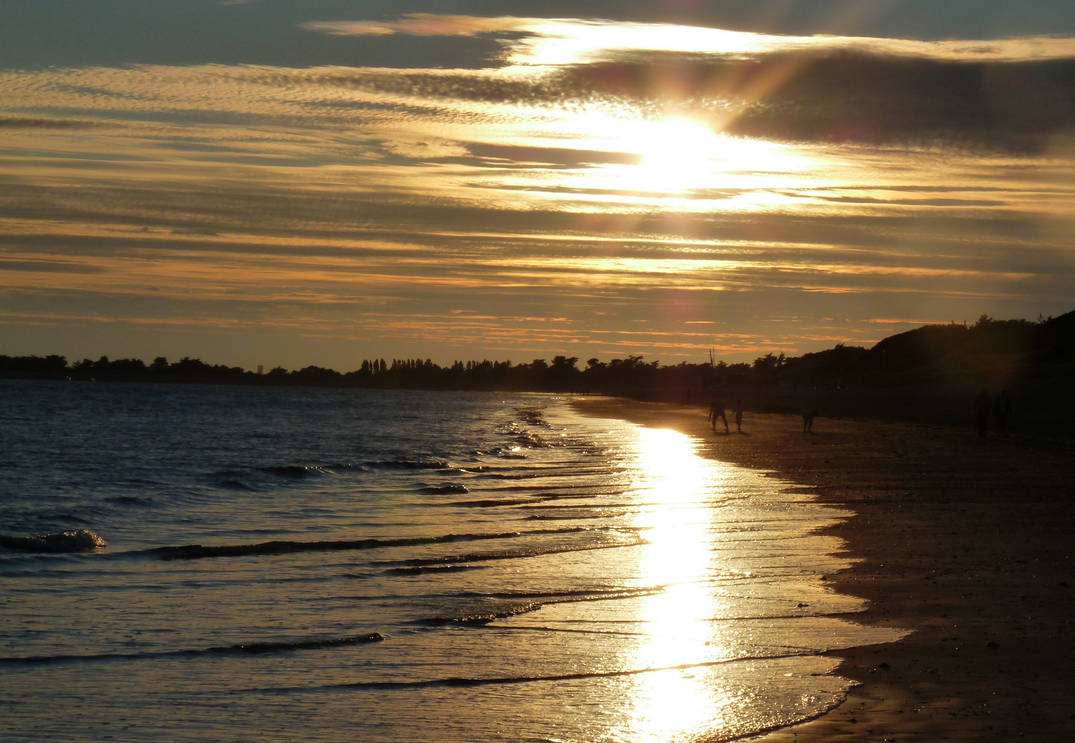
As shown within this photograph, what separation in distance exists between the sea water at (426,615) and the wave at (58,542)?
123mm

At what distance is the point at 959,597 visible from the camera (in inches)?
384

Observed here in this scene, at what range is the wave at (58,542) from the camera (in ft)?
46.4

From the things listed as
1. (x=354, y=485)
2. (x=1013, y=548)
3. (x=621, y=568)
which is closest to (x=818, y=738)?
(x=621, y=568)

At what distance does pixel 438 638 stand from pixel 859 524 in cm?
819

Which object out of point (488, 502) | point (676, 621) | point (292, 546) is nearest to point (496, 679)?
point (676, 621)

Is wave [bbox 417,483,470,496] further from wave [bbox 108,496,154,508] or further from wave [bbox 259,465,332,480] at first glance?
wave [bbox 108,496,154,508]

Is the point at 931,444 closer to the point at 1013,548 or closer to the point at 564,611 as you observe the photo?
the point at 1013,548

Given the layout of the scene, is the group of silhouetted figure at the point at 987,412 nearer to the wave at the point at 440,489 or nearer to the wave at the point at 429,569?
the wave at the point at 440,489

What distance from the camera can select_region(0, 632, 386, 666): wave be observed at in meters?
8.17

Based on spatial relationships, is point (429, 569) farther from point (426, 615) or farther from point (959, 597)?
point (959, 597)

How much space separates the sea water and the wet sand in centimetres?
37

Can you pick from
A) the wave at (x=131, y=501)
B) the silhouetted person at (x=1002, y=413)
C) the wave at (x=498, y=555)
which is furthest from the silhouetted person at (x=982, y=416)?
the wave at (x=131, y=501)

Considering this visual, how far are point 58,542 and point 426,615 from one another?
692cm

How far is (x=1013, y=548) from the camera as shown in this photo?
12305mm
